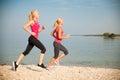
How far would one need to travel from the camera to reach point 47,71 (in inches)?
113

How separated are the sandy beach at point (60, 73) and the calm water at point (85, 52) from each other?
0.04 metres

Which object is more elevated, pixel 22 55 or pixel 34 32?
pixel 34 32

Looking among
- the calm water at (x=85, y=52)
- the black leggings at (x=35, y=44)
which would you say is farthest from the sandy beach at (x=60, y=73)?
the black leggings at (x=35, y=44)

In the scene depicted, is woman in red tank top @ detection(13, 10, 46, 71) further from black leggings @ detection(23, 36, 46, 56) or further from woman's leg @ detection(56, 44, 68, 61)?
woman's leg @ detection(56, 44, 68, 61)

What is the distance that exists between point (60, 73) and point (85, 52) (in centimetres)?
23

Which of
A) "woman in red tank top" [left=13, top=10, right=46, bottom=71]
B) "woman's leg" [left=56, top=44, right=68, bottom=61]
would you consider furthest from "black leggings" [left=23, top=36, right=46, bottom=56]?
"woman's leg" [left=56, top=44, right=68, bottom=61]

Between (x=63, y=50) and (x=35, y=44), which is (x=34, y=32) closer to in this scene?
(x=35, y=44)

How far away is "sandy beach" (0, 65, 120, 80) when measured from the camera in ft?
9.37

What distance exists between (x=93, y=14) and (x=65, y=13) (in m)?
0.19

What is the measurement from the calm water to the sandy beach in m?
0.04

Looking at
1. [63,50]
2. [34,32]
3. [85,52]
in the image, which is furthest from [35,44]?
[85,52]

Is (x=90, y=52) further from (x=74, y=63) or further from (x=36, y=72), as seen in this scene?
(x=36, y=72)

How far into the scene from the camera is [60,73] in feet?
9.47

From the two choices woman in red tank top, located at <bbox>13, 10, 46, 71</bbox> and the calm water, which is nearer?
woman in red tank top, located at <bbox>13, 10, 46, 71</bbox>
